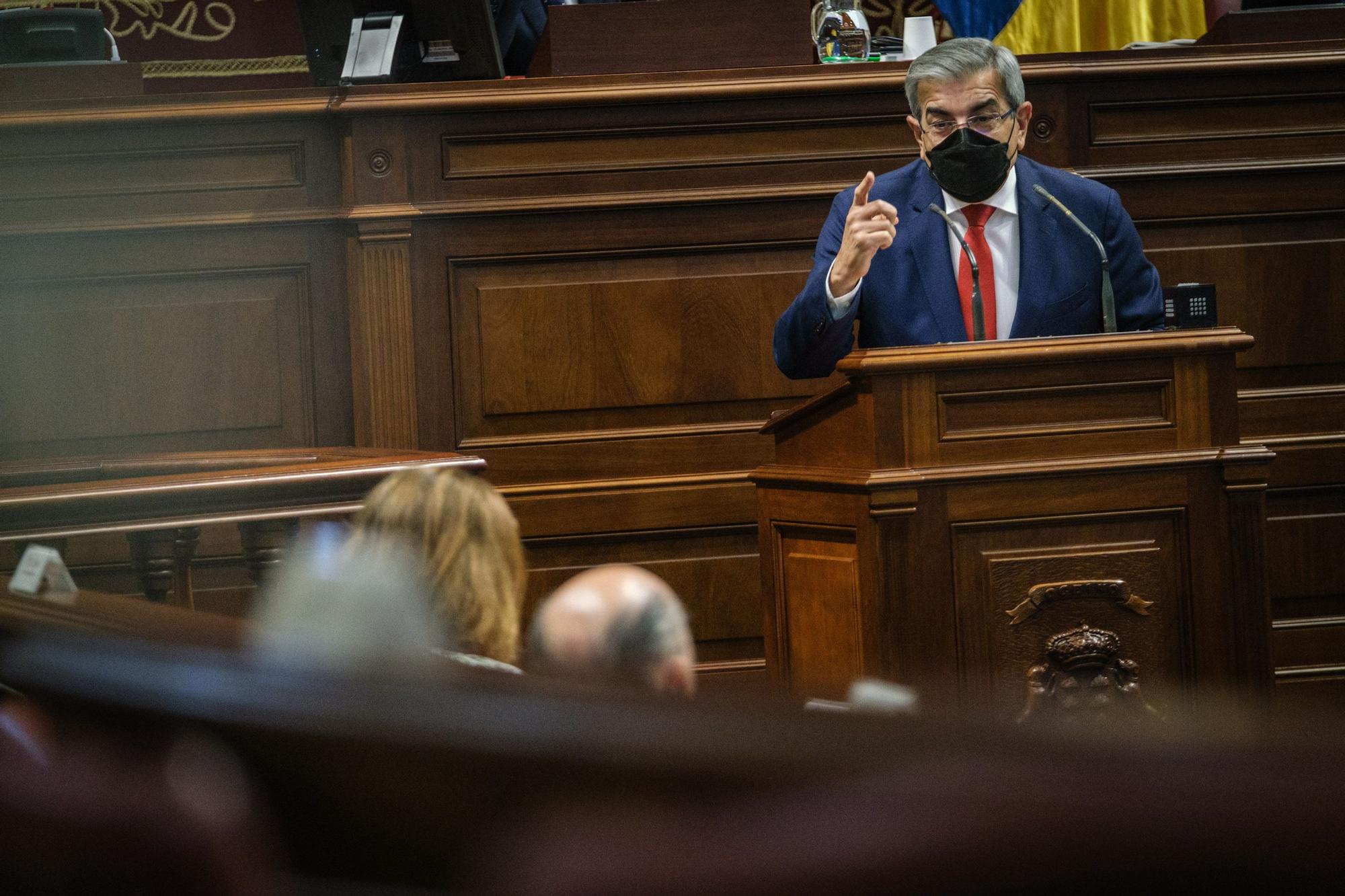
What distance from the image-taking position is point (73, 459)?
2664 mm

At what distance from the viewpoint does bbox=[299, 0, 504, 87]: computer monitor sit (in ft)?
11.5

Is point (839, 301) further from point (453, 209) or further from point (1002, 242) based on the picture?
point (453, 209)

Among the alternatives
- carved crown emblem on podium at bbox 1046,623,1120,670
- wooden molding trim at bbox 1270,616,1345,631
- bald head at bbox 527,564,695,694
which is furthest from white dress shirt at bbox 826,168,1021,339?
bald head at bbox 527,564,695,694

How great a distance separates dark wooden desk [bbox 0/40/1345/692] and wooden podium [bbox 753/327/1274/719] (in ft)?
4.00

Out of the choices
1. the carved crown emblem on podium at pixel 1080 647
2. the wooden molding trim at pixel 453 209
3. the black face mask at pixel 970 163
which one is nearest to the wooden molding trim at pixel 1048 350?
the carved crown emblem on podium at pixel 1080 647

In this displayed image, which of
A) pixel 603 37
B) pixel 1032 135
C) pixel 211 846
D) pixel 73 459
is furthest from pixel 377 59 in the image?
pixel 211 846

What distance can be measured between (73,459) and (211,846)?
256 centimetres

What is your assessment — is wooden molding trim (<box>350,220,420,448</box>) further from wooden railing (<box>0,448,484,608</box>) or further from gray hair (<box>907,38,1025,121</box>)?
gray hair (<box>907,38,1025,121</box>)

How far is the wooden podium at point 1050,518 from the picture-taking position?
7.07 ft

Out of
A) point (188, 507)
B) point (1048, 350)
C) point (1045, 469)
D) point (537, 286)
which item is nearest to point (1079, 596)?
point (1045, 469)

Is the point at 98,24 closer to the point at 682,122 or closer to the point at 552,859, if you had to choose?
the point at 682,122

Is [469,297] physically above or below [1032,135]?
below

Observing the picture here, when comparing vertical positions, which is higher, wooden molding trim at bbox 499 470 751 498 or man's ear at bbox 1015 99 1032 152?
man's ear at bbox 1015 99 1032 152

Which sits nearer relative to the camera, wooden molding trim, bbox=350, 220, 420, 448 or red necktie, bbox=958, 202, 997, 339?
red necktie, bbox=958, 202, 997, 339
